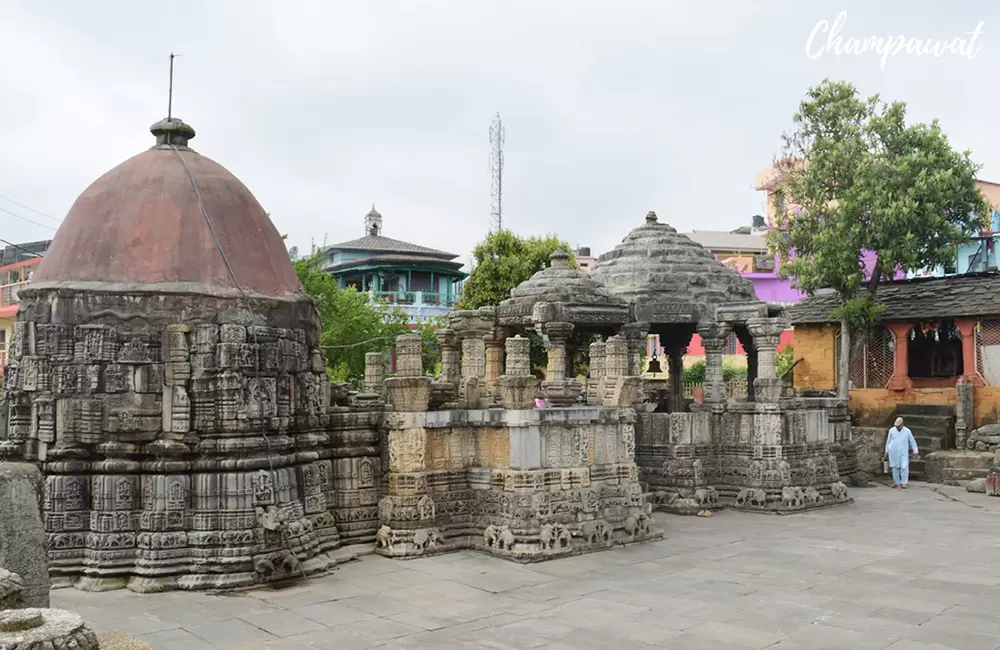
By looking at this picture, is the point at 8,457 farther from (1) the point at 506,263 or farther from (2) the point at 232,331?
(1) the point at 506,263

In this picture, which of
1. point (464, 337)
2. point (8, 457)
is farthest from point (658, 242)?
point (8, 457)

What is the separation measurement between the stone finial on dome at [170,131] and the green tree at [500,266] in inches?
730

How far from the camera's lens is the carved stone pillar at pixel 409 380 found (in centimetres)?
1229

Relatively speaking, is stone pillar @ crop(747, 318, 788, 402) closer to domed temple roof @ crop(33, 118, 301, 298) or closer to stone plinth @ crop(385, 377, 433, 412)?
stone plinth @ crop(385, 377, 433, 412)

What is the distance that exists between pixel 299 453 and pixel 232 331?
6.03 ft

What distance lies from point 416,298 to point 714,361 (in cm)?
2265

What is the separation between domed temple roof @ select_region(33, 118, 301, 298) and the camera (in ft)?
35.3

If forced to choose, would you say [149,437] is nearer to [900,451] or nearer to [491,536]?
[491,536]

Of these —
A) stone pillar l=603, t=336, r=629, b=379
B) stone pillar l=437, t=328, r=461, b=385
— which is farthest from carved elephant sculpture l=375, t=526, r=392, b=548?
stone pillar l=437, t=328, r=461, b=385

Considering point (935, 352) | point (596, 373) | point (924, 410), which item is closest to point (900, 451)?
point (924, 410)

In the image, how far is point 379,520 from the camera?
12.4 meters

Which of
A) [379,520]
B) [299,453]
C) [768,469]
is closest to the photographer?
[299,453]

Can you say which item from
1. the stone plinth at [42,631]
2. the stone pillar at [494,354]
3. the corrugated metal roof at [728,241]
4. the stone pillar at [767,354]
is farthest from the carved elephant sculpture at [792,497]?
the corrugated metal roof at [728,241]

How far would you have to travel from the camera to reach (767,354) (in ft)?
56.3
